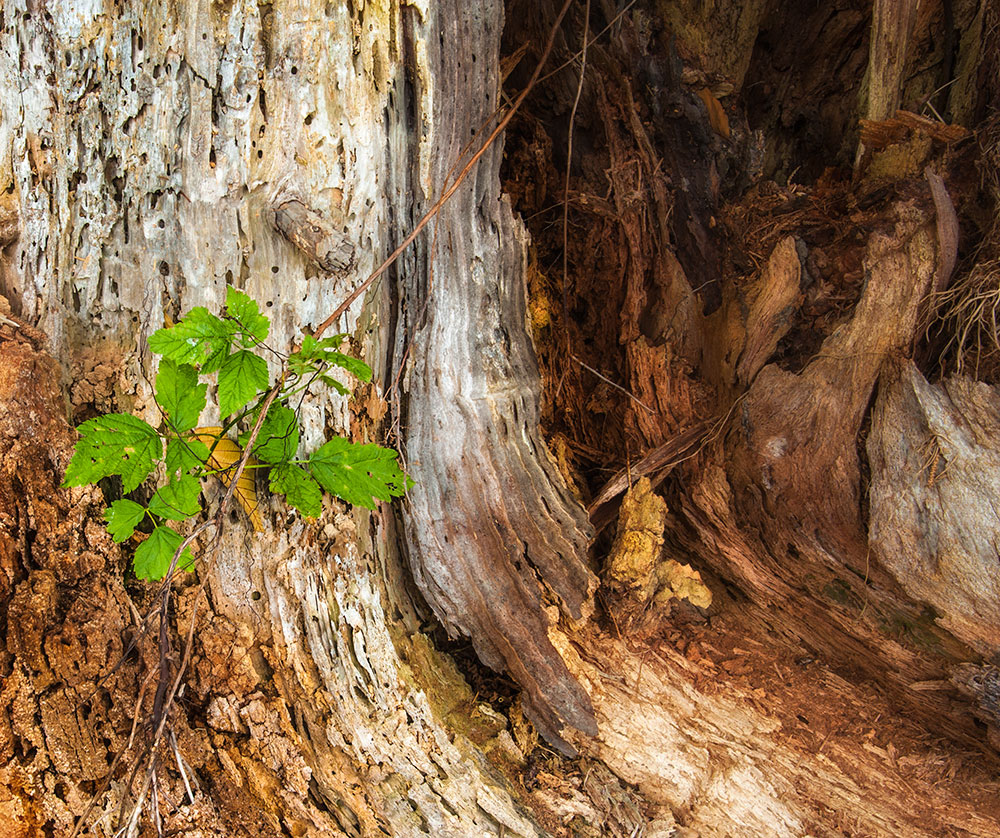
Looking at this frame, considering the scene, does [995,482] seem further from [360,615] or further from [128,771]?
[128,771]

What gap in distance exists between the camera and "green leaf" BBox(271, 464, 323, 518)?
1949mm

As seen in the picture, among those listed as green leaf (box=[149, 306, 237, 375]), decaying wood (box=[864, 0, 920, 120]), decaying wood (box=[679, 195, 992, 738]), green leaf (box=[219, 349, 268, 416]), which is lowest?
decaying wood (box=[679, 195, 992, 738])

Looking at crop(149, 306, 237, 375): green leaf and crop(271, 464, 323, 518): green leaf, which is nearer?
crop(149, 306, 237, 375): green leaf

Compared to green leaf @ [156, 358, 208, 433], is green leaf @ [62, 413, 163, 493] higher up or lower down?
lower down

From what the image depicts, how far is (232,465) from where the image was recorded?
1.98 metres

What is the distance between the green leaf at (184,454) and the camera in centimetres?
184

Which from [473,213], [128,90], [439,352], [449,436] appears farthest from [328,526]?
[128,90]

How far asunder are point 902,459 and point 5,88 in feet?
10.3

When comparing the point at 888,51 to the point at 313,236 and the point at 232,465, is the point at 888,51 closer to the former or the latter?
the point at 313,236

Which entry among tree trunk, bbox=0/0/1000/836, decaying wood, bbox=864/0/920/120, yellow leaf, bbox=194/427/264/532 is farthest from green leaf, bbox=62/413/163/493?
decaying wood, bbox=864/0/920/120

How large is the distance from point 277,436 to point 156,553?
0.47 m

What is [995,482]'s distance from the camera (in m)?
2.03

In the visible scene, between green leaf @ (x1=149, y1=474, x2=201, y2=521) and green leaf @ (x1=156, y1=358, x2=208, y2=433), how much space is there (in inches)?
6.7

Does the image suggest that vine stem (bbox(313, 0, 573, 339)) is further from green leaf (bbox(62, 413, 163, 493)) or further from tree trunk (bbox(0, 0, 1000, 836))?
green leaf (bbox(62, 413, 163, 493))
